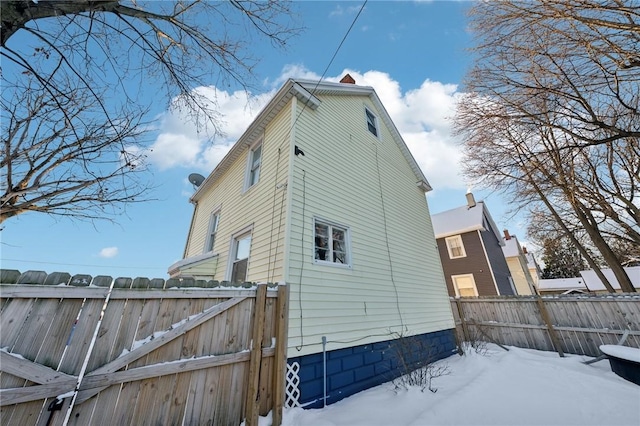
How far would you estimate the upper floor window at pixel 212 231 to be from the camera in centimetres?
849

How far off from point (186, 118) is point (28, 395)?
4.00m

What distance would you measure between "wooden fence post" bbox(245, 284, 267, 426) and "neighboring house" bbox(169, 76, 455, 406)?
2.39 ft

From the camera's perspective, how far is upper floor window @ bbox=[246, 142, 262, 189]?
7.13 metres

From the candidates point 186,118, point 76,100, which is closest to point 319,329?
point 186,118

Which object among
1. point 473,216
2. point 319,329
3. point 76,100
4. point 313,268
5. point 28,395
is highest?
point 473,216

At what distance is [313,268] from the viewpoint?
191 inches

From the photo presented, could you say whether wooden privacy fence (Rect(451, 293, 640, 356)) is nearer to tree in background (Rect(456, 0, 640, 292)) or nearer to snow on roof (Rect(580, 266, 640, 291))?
tree in background (Rect(456, 0, 640, 292))

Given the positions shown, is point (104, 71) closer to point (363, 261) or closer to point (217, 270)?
point (217, 270)

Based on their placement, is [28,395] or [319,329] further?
[319,329]

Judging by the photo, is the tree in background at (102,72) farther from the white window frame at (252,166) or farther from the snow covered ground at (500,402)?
the snow covered ground at (500,402)

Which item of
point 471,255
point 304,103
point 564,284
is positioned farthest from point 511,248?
point 304,103

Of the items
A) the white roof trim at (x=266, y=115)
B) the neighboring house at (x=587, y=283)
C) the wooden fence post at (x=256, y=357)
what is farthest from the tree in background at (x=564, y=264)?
the wooden fence post at (x=256, y=357)

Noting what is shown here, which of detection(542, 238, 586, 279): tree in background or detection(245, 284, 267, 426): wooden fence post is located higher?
detection(542, 238, 586, 279): tree in background

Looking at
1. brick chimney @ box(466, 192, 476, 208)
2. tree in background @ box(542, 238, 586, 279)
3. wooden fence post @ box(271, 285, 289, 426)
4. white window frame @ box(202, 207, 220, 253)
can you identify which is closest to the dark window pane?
wooden fence post @ box(271, 285, 289, 426)
